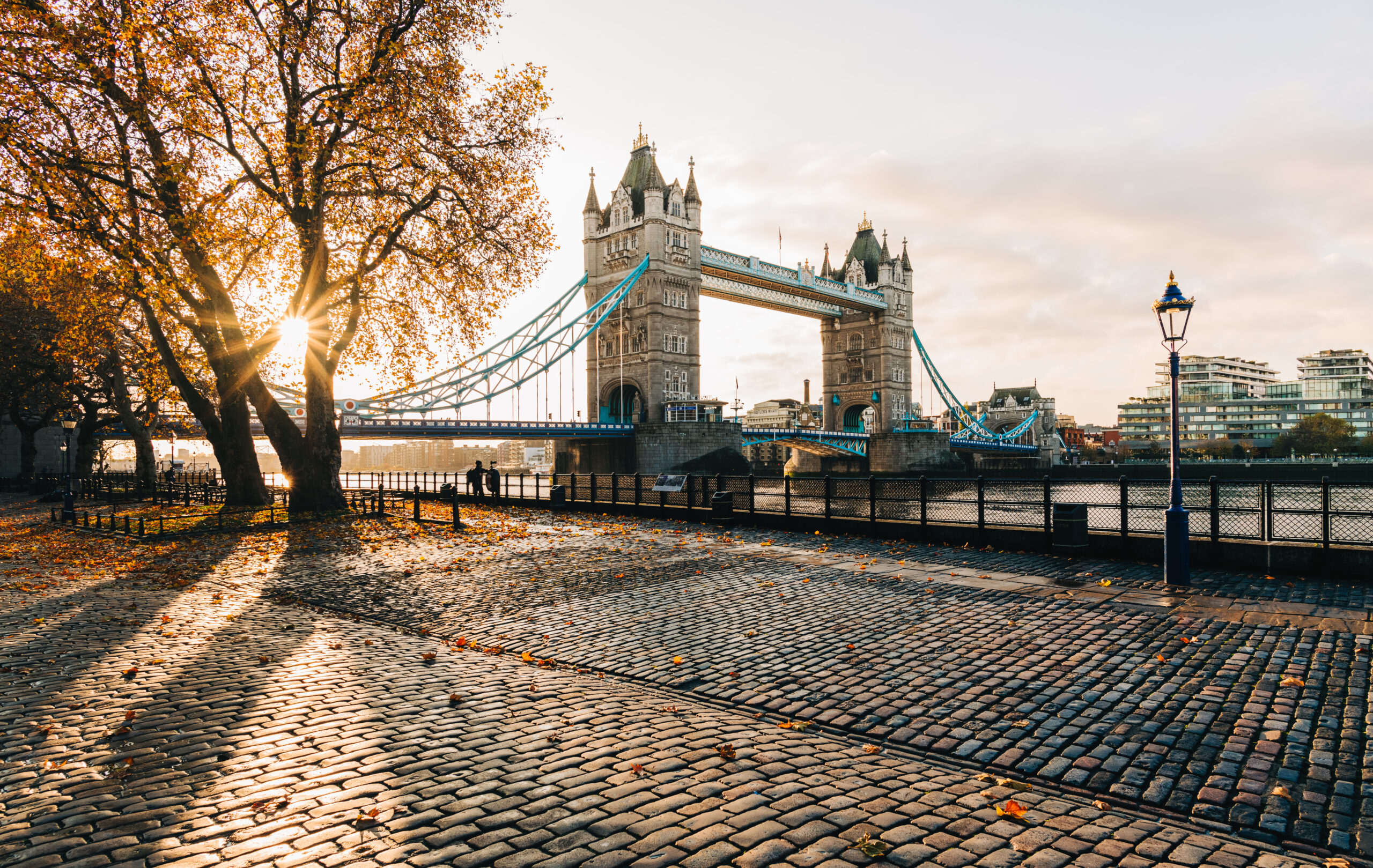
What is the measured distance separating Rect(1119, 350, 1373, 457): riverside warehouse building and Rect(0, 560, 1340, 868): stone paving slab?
12969cm

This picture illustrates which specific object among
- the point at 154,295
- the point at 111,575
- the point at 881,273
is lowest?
the point at 111,575

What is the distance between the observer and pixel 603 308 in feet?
235

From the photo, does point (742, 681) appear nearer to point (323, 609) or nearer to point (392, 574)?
point (323, 609)

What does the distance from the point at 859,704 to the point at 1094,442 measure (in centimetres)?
17935

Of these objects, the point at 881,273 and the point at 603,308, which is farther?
the point at 881,273

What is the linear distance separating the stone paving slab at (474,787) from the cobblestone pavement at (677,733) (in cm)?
2

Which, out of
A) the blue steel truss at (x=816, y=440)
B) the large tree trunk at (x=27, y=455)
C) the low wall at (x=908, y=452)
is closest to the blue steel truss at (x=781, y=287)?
the blue steel truss at (x=816, y=440)

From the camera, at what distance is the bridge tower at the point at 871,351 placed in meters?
94.3

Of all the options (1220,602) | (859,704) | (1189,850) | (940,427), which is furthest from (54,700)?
(940,427)

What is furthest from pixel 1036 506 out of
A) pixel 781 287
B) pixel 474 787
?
pixel 781 287

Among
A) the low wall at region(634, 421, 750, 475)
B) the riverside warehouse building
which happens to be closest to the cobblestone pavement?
the low wall at region(634, 421, 750, 475)

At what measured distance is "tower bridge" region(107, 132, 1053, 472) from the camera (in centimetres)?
5847

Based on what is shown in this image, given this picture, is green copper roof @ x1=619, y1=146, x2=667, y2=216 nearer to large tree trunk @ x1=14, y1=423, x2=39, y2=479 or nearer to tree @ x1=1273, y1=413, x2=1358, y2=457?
large tree trunk @ x1=14, y1=423, x2=39, y2=479

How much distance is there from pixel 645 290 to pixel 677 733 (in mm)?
68198
